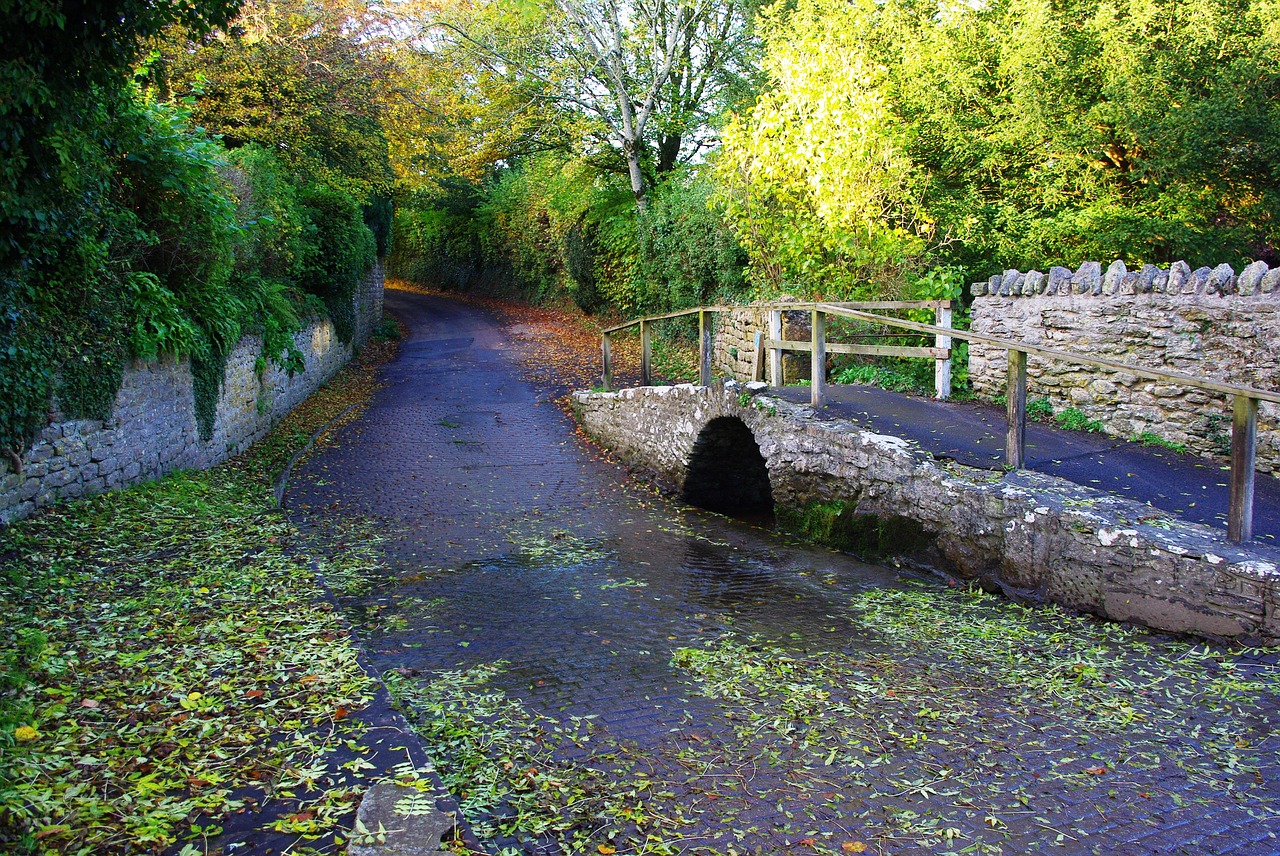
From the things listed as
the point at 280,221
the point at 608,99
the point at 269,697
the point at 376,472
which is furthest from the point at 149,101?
the point at 608,99

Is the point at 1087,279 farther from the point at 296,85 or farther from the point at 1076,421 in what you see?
the point at 296,85

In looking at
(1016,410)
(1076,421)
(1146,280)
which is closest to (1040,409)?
(1076,421)

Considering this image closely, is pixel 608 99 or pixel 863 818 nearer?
pixel 863 818

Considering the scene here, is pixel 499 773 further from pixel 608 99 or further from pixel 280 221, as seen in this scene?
pixel 608 99

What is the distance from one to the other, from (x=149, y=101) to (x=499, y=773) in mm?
8568

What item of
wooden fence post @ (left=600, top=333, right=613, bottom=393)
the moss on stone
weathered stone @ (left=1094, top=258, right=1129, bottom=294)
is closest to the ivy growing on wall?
wooden fence post @ (left=600, top=333, right=613, bottom=393)

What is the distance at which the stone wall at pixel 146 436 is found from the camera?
710cm

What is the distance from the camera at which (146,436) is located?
8.83m

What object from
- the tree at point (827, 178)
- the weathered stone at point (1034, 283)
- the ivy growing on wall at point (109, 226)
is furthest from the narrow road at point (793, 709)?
the tree at point (827, 178)

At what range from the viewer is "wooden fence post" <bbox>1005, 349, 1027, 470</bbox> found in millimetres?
6664

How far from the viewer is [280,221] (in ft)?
43.6

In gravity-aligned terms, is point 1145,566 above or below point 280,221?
below

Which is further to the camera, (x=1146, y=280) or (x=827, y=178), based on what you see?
(x=827, y=178)

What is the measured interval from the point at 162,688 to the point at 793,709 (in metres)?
3.16
